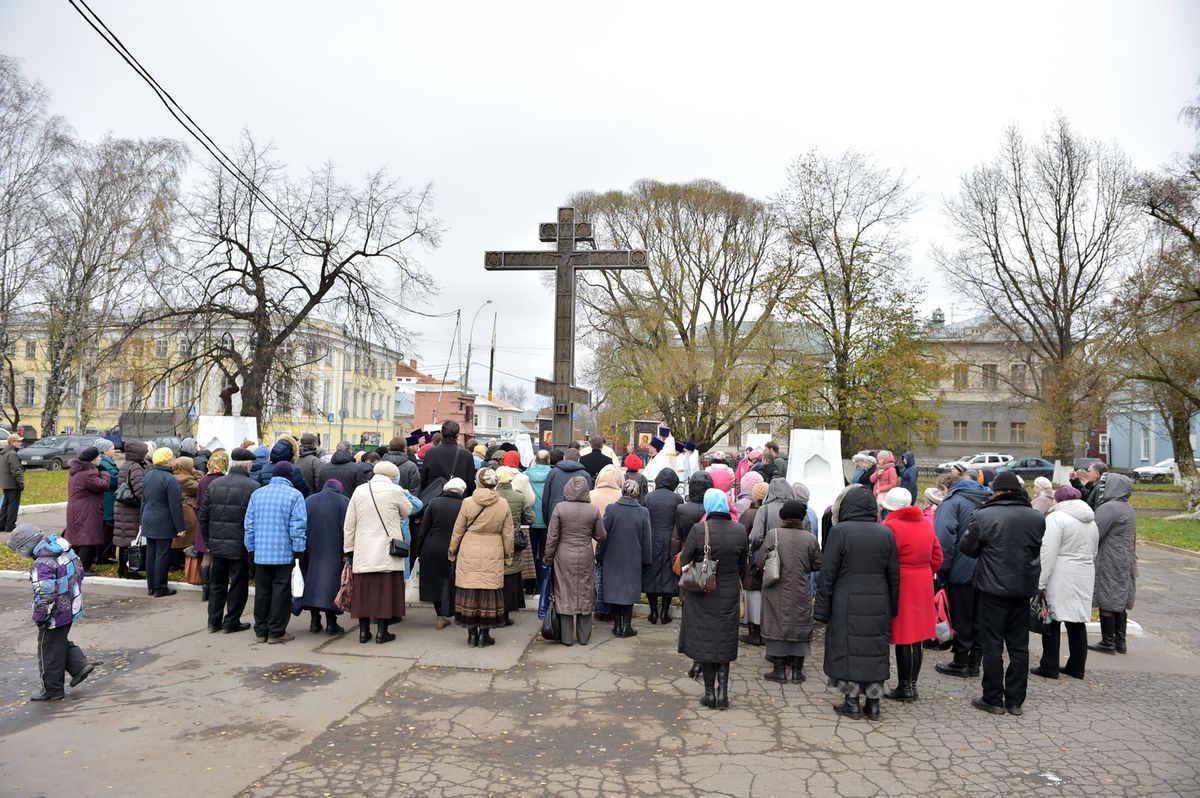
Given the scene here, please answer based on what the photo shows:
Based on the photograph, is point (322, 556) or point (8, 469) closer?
point (322, 556)

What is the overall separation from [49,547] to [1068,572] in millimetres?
8317

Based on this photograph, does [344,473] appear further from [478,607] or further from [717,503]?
[717,503]

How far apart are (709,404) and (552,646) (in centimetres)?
2654

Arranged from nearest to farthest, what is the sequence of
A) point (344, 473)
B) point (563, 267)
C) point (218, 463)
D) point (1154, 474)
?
point (218, 463) → point (344, 473) → point (563, 267) → point (1154, 474)

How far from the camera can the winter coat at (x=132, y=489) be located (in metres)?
9.75

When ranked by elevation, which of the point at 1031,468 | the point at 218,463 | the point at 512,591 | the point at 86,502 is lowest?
the point at 512,591

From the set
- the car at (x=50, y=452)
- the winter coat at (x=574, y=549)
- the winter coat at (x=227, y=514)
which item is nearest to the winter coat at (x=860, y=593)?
the winter coat at (x=574, y=549)

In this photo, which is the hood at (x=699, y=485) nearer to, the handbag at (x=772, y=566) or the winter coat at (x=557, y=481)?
the handbag at (x=772, y=566)

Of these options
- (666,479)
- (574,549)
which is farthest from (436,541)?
(666,479)

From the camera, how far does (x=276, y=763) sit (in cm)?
502

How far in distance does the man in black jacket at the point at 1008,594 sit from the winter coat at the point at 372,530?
17.0 feet

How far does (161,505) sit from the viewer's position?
9.29 meters

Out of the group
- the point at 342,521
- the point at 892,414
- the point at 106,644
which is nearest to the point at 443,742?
the point at 342,521

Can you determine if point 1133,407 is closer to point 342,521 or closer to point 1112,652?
point 1112,652
